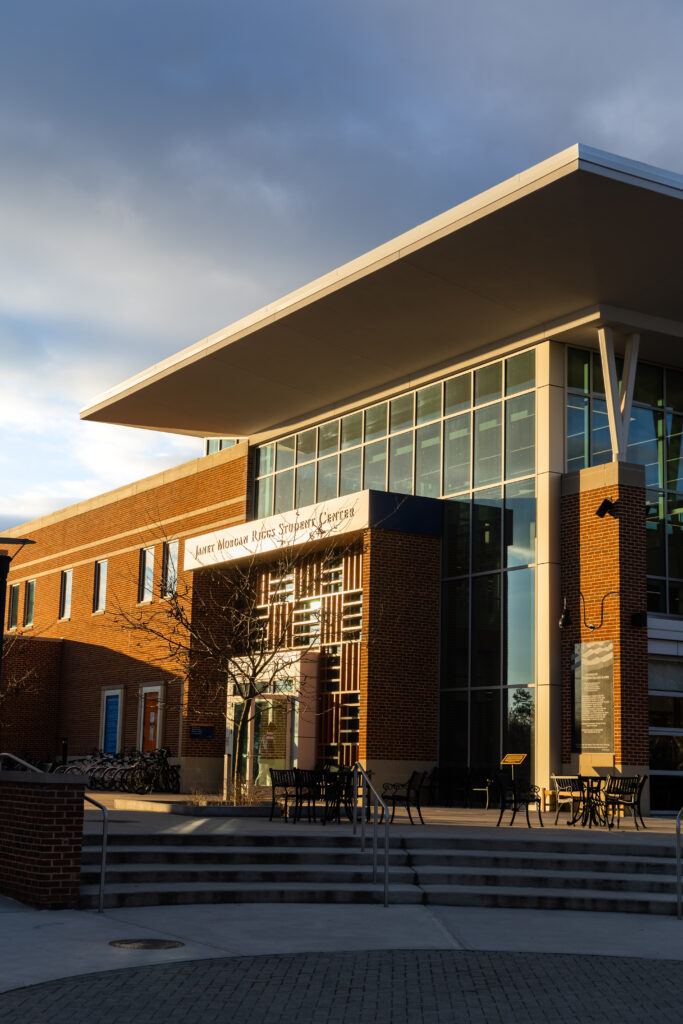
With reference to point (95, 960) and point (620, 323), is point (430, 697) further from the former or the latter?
point (95, 960)

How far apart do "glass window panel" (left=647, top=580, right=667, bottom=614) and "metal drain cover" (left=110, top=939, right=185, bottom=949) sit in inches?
583

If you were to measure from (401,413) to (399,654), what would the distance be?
5710 mm

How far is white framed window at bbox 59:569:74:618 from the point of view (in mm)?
37438

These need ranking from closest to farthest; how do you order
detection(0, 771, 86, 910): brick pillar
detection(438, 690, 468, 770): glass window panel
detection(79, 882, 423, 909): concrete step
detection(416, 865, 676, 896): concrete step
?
detection(0, 771, 86, 910): brick pillar, detection(79, 882, 423, 909): concrete step, detection(416, 865, 676, 896): concrete step, detection(438, 690, 468, 770): glass window panel

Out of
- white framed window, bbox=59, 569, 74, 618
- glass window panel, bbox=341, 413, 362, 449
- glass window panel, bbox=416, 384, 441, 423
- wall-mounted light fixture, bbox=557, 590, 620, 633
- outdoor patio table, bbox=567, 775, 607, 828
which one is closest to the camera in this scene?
outdoor patio table, bbox=567, 775, 607, 828

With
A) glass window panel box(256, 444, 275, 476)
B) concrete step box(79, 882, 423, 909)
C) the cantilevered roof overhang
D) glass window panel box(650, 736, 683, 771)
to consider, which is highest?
the cantilevered roof overhang

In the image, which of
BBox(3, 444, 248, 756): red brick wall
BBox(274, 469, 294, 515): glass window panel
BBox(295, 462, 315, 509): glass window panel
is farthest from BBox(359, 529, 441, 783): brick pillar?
BBox(3, 444, 248, 756): red brick wall

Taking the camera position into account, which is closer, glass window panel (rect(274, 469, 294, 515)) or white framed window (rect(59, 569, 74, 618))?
glass window panel (rect(274, 469, 294, 515))

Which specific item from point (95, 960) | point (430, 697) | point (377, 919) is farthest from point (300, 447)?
point (95, 960)

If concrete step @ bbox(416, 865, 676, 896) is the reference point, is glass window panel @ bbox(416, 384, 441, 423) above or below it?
above

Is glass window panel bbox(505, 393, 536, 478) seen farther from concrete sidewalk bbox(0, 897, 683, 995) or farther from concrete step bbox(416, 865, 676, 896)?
concrete sidewalk bbox(0, 897, 683, 995)

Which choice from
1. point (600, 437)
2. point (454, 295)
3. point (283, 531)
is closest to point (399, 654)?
point (283, 531)

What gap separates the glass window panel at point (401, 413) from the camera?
25.9 meters

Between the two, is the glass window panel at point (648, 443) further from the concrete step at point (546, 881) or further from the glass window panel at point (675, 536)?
the concrete step at point (546, 881)
